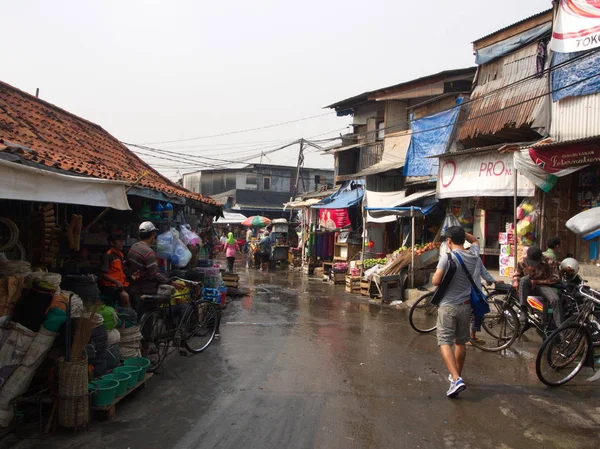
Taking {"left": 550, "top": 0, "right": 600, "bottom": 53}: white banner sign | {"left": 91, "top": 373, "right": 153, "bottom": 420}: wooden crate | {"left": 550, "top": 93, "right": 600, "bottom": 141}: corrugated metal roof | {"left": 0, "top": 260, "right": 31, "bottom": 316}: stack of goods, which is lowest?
{"left": 91, "top": 373, "right": 153, "bottom": 420}: wooden crate

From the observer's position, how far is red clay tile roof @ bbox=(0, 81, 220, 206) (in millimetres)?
6844

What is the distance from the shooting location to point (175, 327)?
680 cm

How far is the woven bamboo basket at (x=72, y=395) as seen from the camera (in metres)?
4.32

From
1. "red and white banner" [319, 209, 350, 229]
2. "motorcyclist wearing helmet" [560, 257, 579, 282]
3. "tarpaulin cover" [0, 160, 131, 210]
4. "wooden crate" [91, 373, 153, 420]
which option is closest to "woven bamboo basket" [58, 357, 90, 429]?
"wooden crate" [91, 373, 153, 420]

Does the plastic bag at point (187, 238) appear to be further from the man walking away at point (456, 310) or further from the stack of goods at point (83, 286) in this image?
the man walking away at point (456, 310)

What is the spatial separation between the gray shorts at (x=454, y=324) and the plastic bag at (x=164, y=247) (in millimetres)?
5532

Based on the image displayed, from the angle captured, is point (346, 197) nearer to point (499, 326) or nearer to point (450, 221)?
point (450, 221)

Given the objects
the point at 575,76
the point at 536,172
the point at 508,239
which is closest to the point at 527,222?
the point at 508,239

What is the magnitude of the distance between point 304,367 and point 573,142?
734cm

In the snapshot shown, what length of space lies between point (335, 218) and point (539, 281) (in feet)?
43.0

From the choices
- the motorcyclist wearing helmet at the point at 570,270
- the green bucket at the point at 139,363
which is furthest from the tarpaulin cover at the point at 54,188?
the motorcyclist wearing helmet at the point at 570,270

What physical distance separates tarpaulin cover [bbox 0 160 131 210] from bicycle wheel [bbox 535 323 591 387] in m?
5.63

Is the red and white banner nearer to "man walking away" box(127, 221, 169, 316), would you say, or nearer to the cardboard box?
the cardboard box

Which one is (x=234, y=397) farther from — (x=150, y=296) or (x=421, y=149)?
(x=421, y=149)
